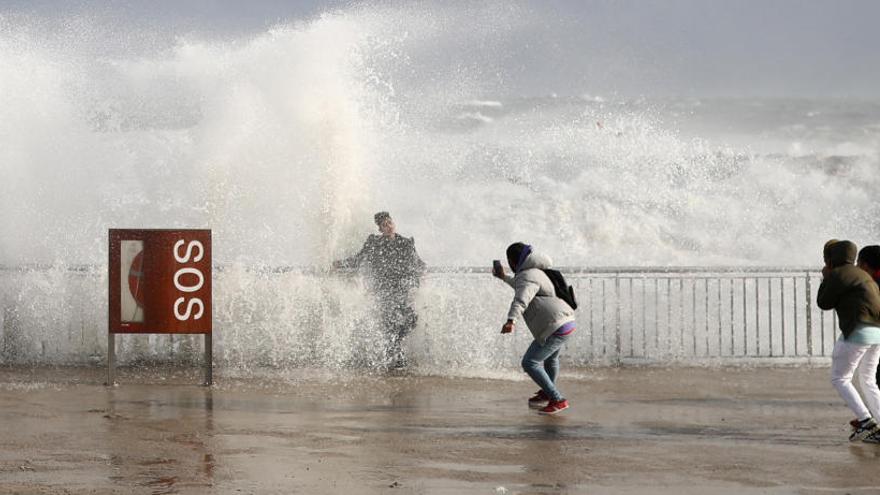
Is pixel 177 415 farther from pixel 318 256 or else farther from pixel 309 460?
pixel 318 256

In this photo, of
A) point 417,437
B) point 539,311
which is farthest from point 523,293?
point 417,437

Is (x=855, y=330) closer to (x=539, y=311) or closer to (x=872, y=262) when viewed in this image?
(x=872, y=262)

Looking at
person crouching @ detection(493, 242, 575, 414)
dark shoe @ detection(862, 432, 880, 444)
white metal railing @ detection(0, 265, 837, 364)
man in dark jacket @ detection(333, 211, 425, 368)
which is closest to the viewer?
→ dark shoe @ detection(862, 432, 880, 444)

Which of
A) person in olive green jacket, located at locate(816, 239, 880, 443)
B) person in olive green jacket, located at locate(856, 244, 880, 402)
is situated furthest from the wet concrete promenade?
person in olive green jacket, located at locate(856, 244, 880, 402)

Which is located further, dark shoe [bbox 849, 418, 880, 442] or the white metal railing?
the white metal railing

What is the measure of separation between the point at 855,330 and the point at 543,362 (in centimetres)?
318

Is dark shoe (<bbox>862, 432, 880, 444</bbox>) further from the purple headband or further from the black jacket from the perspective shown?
the purple headband

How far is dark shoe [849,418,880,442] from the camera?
9.32 metres

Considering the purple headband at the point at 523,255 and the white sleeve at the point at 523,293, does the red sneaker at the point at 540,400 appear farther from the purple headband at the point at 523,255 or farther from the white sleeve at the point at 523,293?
the purple headband at the point at 523,255

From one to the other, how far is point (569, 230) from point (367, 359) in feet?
88.7

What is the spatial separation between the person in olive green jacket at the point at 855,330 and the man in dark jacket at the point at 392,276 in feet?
22.2

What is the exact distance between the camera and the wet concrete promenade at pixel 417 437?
7.64 metres

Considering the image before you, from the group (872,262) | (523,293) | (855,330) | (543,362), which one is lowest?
(543,362)

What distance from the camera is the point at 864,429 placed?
9391mm
